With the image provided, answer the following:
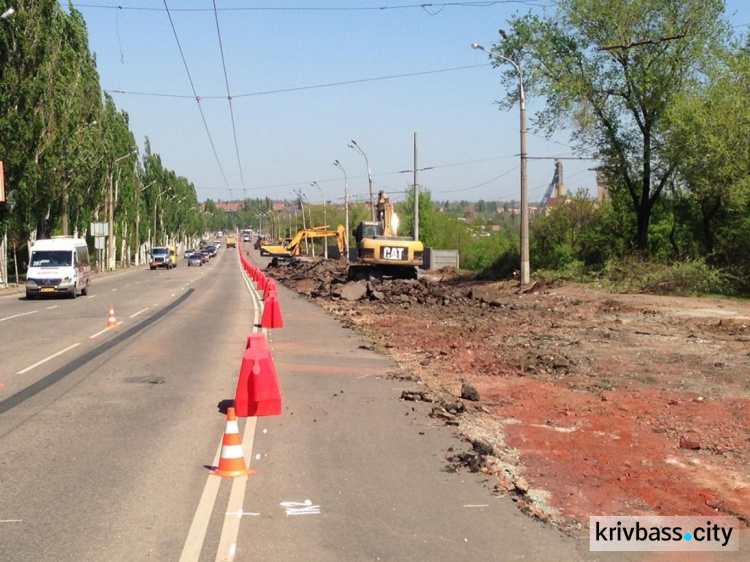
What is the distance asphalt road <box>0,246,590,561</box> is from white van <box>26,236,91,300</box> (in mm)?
20968

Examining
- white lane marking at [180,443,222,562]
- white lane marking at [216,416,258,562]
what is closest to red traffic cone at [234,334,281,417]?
white lane marking at [216,416,258,562]

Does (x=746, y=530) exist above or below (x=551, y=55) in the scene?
below

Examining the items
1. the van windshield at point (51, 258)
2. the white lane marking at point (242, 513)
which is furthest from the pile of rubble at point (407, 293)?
the white lane marking at point (242, 513)

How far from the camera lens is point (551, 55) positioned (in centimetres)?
3759

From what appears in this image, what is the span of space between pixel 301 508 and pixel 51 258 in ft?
108

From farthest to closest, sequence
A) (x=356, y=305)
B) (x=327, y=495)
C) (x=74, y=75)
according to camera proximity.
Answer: (x=74, y=75) < (x=356, y=305) < (x=327, y=495)

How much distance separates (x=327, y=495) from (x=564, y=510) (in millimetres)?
1910

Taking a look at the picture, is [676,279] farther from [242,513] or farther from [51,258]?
[242,513]

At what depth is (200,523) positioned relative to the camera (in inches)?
251

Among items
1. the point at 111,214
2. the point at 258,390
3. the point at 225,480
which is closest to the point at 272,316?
the point at 258,390

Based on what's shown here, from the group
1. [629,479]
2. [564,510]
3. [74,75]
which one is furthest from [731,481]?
[74,75]

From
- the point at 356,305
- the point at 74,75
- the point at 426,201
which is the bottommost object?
the point at 356,305

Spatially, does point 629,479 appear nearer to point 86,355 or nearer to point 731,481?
point 731,481

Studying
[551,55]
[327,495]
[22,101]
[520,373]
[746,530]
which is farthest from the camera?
[22,101]
